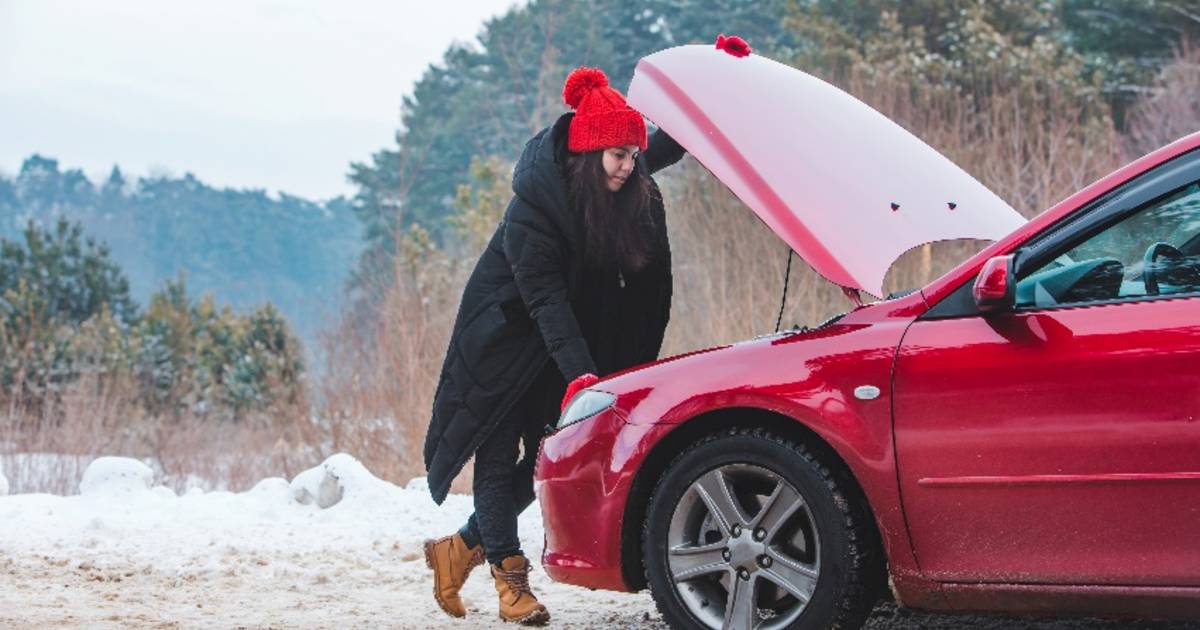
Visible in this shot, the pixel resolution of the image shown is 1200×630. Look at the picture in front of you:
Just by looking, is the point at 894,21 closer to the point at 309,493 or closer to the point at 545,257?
the point at 309,493

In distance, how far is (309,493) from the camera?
9.32m

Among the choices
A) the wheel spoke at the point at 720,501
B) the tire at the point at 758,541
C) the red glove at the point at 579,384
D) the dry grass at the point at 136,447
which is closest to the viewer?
the tire at the point at 758,541

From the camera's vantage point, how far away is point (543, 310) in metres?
5.51

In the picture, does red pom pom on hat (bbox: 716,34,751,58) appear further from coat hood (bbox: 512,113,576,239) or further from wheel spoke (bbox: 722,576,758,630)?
wheel spoke (bbox: 722,576,758,630)

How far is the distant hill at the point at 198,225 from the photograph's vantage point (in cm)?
12050

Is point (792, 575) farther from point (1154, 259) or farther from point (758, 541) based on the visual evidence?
point (1154, 259)

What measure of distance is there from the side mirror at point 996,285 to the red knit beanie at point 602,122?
1.68 metres

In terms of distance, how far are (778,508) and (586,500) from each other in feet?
2.23

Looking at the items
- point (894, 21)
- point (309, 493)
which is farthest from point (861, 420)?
point (894, 21)

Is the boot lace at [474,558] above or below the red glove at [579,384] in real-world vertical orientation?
below

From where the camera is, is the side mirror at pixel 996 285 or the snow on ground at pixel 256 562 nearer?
the side mirror at pixel 996 285

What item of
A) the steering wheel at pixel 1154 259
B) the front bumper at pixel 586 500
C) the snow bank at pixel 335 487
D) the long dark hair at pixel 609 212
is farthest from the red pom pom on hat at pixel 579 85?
the snow bank at pixel 335 487

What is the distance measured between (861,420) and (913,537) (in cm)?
33

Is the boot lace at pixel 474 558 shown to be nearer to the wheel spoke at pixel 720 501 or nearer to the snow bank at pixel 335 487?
the wheel spoke at pixel 720 501
